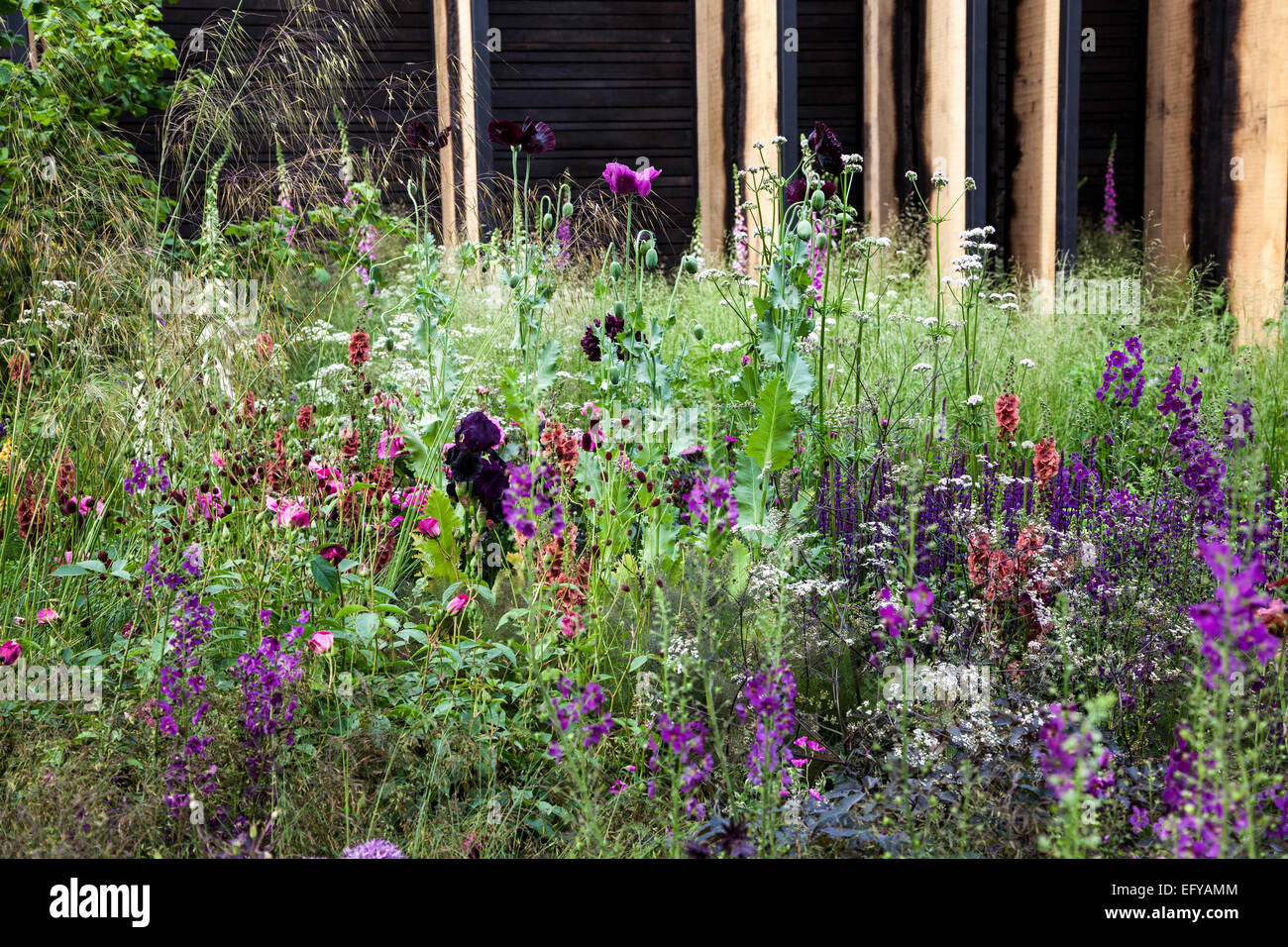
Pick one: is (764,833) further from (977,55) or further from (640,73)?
(640,73)

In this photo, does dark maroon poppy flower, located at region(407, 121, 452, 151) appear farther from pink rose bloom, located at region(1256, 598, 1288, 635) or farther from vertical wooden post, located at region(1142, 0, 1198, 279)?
vertical wooden post, located at region(1142, 0, 1198, 279)

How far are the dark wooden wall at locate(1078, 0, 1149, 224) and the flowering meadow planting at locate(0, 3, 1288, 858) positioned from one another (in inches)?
237

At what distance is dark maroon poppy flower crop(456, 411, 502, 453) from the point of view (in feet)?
7.38

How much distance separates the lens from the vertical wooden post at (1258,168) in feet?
19.3

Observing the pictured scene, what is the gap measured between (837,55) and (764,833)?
331 inches

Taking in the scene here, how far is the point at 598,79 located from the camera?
8234 mm

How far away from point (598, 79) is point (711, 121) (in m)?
2.54

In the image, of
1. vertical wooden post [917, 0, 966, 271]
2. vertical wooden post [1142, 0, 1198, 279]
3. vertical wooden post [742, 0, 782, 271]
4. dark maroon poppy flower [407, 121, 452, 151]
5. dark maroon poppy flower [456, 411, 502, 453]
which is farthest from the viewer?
vertical wooden post [1142, 0, 1198, 279]

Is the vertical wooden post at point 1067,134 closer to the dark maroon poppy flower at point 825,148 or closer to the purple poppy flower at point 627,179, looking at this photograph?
the dark maroon poppy flower at point 825,148

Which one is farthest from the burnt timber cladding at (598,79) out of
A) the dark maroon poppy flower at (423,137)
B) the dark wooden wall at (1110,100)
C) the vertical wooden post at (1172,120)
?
the dark maroon poppy flower at (423,137)

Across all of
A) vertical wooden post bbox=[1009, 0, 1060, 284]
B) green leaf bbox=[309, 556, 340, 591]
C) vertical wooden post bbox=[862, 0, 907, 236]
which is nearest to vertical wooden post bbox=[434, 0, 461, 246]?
vertical wooden post bbox=[862, 0, 907, 236]

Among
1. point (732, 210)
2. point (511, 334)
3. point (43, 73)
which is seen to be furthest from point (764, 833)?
point (732, 210)
